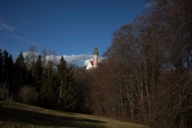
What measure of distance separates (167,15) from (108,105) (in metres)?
26.4

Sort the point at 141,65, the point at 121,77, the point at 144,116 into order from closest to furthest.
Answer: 1. the point at 144,116
2. the point at 141,65
3. the point at 121,77

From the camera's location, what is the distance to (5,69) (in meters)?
48.8

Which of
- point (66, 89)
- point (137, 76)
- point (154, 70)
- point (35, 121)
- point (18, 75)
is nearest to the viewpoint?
point (35, 121)

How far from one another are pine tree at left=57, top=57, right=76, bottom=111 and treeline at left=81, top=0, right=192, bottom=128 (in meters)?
5.35

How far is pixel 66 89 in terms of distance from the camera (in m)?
44.8

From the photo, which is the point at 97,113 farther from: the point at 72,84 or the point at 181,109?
the point at 181,109

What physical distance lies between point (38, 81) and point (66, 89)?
1042cm

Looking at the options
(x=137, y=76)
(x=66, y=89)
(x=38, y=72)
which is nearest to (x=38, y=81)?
(x=38, y=72)

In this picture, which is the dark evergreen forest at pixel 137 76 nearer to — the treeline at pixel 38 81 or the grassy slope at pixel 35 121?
the treeline at pixel 38 81

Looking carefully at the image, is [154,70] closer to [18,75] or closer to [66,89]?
[66,89]

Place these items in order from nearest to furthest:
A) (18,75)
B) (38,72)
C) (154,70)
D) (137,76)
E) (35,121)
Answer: (35,121) → (154,70) → (137,76) → (18,75) → (38,72)

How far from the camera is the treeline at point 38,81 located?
42.4 meters

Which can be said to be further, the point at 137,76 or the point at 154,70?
the point at 137,76

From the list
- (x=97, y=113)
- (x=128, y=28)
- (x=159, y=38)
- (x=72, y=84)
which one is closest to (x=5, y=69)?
(x=72, y=84)
